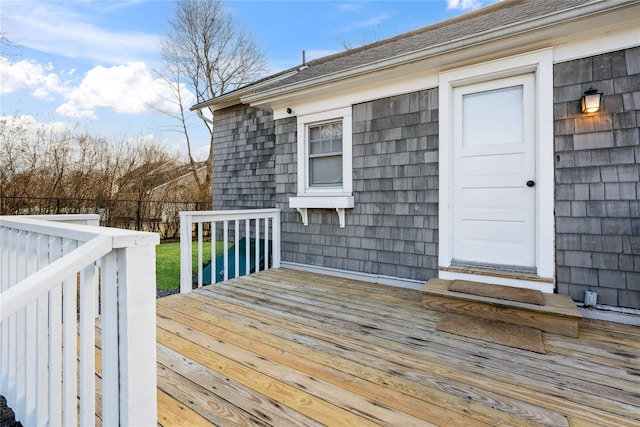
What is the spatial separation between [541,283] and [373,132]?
235cm

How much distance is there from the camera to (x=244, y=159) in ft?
22.0

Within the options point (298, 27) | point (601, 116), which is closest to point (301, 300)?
point (601, 116)

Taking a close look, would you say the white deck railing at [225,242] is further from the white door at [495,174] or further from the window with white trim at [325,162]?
the white door at [495,174]

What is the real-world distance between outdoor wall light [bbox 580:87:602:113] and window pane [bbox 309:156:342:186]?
2.53m

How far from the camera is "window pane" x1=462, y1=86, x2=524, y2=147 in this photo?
2996mm

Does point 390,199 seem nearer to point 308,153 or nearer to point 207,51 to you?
point 308,153

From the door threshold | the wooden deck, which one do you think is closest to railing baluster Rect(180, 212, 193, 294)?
the wooden deck

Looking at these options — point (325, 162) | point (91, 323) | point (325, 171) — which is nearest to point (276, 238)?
point (325, 171)

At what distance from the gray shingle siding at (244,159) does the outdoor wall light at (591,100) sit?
474cm

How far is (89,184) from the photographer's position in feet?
27.5

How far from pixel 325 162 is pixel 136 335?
3540 millimetres

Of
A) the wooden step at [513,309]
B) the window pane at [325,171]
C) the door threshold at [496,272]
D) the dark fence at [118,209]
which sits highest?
the window pane at [325,171]

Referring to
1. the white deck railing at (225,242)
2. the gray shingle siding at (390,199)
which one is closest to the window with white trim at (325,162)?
the gray shingle siding at (390,199)

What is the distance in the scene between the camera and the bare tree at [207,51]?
1185cm
